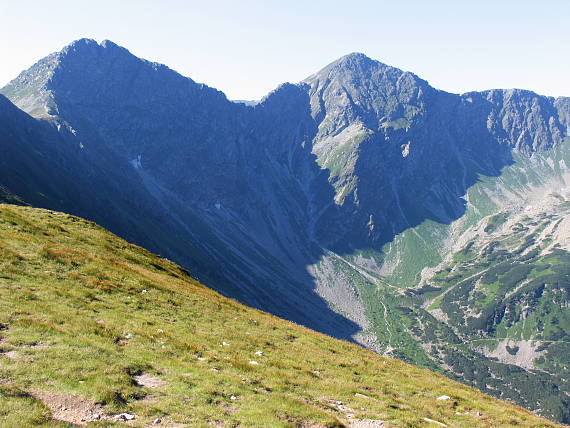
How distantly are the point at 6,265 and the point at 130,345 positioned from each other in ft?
41.8

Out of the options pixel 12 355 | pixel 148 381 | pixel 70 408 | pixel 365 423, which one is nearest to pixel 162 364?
pixel 148 381

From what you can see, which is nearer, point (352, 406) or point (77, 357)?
point (77, 357)

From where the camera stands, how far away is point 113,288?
29.8 metres

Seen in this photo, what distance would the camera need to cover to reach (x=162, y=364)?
19578 mm

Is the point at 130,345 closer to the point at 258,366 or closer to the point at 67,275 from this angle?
the point at 258,366

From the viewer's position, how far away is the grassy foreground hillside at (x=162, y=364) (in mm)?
15062

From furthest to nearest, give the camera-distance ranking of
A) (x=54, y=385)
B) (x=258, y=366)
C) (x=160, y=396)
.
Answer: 1. (x=258, y=366)
2. (x=160, y=396)
3. (x=54, y=385)

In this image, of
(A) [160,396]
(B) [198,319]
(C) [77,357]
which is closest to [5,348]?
(C) [77,357]

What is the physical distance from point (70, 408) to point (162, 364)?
19.4ft

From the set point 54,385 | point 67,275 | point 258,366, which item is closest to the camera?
point 54,385

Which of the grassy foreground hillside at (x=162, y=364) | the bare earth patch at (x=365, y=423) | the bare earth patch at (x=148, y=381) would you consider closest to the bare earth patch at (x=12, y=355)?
the grassy foreground hillside at (x=162, y=364)

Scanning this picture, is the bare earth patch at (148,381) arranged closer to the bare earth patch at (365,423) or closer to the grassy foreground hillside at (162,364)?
the grassy foreground hillside at (162,364)

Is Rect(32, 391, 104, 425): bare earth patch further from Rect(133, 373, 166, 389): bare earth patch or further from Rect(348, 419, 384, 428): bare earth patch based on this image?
Rect(348, 419, 384, 428): bare earth patch

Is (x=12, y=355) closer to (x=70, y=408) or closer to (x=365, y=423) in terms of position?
(x=70, y=408)
